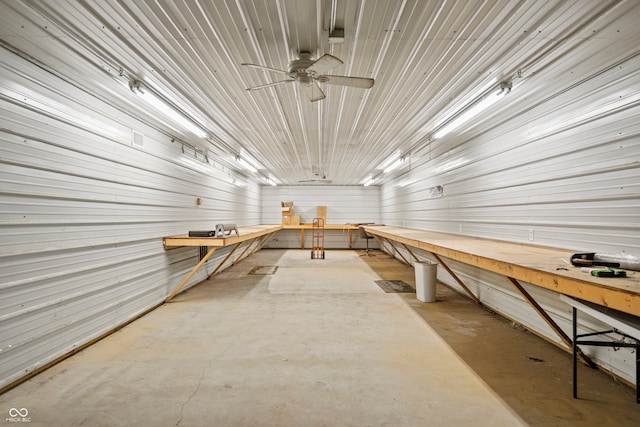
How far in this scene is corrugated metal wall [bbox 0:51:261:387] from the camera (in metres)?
2.13

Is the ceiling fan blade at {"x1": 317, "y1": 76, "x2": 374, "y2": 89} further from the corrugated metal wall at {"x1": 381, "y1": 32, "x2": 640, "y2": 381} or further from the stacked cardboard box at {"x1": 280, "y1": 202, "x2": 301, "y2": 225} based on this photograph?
the stacked cardboard box at {"x1": 280, "y1": 202, "x2": 301, "y2": 225}

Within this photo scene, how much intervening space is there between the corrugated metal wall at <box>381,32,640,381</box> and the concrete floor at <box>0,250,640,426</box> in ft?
2.03

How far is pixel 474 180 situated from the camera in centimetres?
426

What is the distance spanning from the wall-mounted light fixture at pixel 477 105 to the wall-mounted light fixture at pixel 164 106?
3476mm

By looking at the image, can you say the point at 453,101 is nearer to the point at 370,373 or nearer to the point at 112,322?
the point at 370,373

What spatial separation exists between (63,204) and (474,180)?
5066 millimetres

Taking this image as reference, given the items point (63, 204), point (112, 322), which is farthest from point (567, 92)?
point (112, 322)

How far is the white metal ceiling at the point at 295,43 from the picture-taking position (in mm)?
1829

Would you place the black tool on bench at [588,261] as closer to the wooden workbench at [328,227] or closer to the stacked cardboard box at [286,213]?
the wooden workbench at [328,227]

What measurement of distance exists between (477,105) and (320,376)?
10.5ft

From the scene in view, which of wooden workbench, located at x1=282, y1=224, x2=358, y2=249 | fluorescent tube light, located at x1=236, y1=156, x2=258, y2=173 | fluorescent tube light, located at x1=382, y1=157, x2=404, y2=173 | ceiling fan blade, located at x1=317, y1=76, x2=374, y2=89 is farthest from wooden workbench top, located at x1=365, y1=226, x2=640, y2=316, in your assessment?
wooden workbench, located at x1=282, y1=224, x2=358, y2=249

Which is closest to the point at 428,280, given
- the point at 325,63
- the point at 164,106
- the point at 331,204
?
the point at 325,63

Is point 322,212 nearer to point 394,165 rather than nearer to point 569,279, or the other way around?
point 394,165

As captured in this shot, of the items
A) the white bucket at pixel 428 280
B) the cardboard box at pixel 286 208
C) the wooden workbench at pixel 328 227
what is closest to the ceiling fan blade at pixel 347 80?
the white bucket at pixel 428 280
